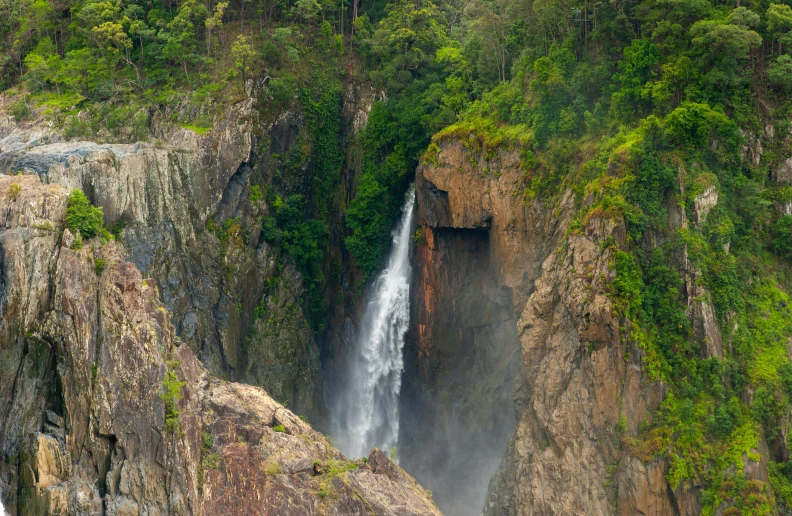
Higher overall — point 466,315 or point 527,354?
point 466,315

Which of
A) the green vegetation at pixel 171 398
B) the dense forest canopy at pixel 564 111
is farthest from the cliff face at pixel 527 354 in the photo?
the green vegetation at pixel 171 398

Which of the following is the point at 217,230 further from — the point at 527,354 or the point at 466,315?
the point at 527,354

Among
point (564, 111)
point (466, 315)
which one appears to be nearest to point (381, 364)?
point (466, 315)

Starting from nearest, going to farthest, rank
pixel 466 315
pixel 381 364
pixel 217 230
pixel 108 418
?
pixel 108 418 < pixel 466 315 < pixel 217 230 < pixel 381 364

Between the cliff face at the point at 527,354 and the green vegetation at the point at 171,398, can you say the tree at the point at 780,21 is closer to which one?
the cliff face at the point at 527,354

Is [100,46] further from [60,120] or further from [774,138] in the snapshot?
[774,138]

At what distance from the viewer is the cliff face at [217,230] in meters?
43.7

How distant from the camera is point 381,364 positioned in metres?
50.4

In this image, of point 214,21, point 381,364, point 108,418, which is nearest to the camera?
point 108,418

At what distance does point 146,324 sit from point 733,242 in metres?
23.5

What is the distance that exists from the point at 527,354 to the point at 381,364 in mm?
12831

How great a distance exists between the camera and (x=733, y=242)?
37.3 m

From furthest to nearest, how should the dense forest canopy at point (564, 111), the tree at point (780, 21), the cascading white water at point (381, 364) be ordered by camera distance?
the cascading white water at point (381, 364)
the tree at point (780, 21)
the dense forest canopy at point (564, 111)

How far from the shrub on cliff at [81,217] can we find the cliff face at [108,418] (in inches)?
12.9
